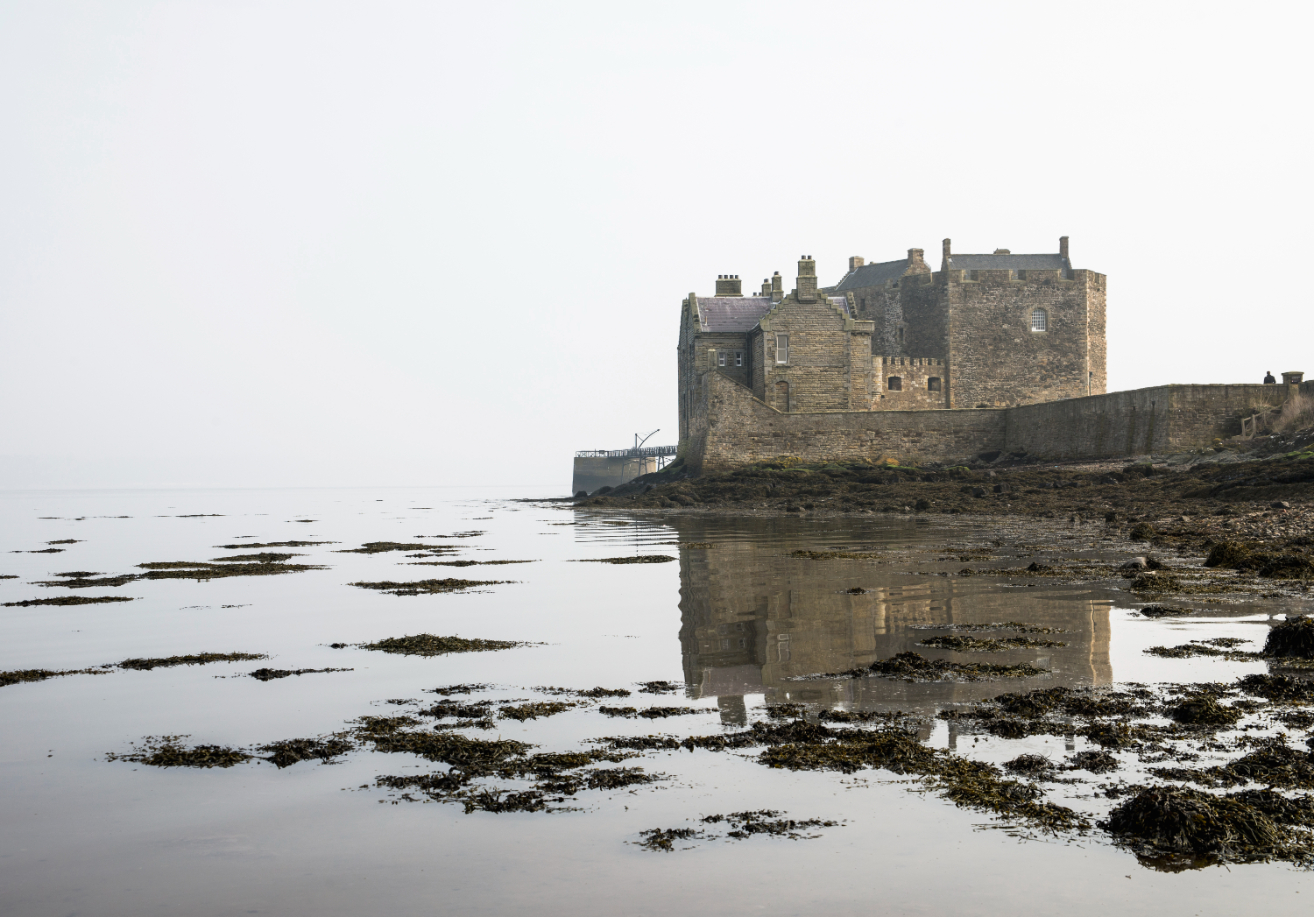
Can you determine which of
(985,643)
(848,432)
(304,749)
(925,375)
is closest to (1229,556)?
(985,643)

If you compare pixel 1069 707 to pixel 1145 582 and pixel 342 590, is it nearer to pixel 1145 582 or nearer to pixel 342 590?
pixel 1145 582

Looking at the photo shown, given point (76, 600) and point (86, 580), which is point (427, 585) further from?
point (86, 580)

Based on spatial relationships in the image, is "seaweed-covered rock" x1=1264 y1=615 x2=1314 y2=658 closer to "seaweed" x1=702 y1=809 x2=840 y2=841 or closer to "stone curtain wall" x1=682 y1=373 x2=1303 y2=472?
"seaweed" x1=702 y1=809 x2=840 y2=841

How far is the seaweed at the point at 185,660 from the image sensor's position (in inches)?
317

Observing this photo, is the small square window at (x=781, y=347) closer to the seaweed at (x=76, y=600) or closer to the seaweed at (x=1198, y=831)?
the seaweed at (x=76, y=600)

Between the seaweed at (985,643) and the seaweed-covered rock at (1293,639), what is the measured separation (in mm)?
1310

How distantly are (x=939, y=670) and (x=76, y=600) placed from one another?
10.7 m

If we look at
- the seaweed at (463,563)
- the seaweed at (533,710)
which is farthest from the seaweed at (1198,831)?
the seaweed at (463,563)

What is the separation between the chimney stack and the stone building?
1603 mm

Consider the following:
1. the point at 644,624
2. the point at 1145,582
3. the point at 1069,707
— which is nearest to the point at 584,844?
the point at 1069,707

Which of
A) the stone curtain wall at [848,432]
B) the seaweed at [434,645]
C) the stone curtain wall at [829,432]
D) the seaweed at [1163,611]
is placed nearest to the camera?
the seaweed at [434,645]

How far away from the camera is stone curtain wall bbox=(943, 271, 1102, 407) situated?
169 ft

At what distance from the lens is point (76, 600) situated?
12.7 m

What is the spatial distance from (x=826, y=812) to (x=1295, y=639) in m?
4.25
